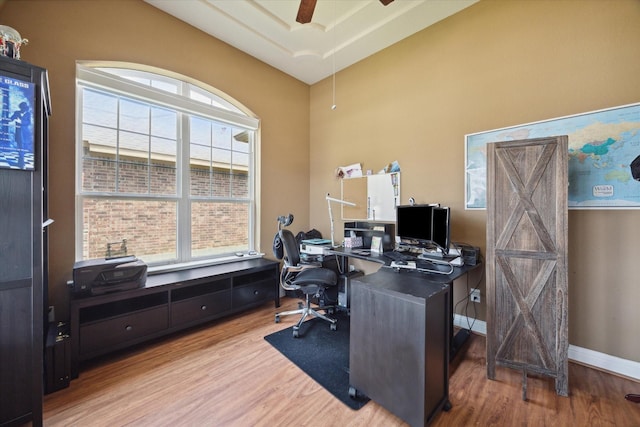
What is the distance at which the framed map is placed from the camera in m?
1.83

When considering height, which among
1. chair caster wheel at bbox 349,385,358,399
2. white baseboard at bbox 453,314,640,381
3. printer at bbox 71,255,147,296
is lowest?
chair caster wheel at bbox 349,385,358,399

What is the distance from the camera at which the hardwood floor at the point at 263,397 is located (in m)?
1.50

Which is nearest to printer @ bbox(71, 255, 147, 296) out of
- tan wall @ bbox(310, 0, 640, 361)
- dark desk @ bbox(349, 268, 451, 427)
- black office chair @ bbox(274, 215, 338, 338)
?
black office chair @ bbox(274, 215, 338, 338)

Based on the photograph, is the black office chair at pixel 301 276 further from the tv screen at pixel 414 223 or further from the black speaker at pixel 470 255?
the black speaker at pixel 470 255

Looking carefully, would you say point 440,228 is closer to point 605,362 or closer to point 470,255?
point 470,255

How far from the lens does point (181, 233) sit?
2930mm

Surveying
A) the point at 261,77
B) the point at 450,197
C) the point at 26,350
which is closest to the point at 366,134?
the point at 450,197

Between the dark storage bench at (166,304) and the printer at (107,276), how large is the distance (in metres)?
0.06

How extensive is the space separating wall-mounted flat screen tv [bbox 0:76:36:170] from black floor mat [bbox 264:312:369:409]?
7.16 ft

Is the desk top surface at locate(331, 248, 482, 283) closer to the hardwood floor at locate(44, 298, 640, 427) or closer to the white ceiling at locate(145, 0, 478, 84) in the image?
the hardwood floor at locate(44, 298, 640, 427)

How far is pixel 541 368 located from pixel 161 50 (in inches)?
175

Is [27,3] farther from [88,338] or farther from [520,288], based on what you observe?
[520,288]

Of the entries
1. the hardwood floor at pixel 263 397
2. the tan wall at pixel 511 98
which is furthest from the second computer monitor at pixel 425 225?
the hardwood floor at pixel 263 397

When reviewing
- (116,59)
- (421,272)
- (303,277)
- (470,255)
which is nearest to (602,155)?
(470,255)
